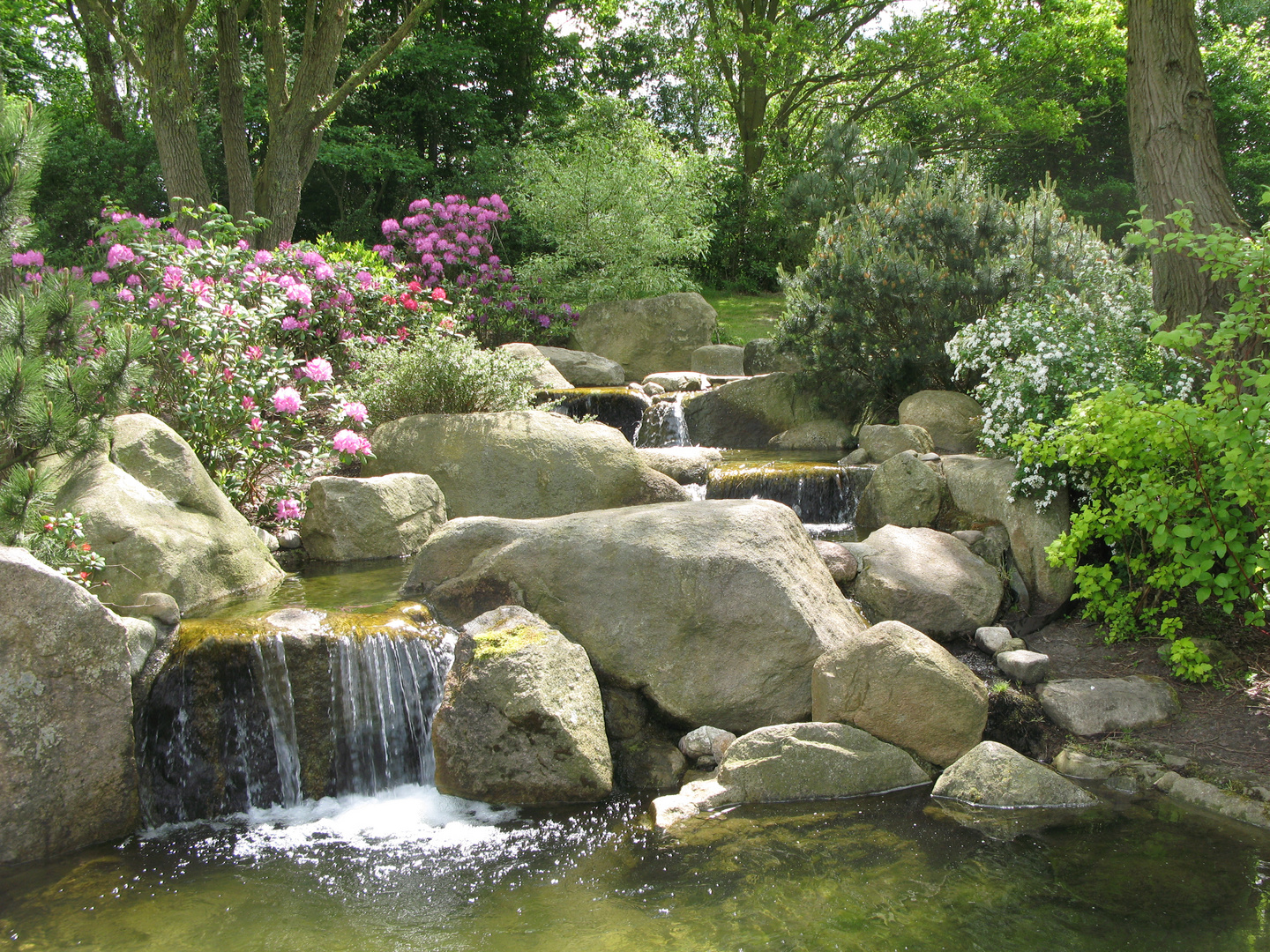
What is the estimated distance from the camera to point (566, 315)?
50.2ft

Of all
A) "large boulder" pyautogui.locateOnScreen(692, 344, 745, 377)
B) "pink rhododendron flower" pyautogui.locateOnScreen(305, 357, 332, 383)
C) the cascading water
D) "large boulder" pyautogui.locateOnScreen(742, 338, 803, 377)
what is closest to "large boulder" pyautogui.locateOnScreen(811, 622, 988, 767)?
the cascading water

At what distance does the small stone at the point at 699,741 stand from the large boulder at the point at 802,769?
0.19 meters

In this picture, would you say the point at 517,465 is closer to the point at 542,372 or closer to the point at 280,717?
the point at 280,717

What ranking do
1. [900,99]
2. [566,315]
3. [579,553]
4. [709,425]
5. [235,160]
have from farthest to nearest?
[900,99] < [566,315] < [235,160] < [709,425] < [579,553]

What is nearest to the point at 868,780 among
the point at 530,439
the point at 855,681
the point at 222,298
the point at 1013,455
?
the point at 855,681

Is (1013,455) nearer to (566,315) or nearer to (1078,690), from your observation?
(1078,690)

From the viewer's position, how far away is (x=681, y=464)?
8742mm

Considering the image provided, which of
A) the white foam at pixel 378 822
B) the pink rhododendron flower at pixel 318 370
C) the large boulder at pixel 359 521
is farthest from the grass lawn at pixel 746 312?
the white foam at pixel 378 822

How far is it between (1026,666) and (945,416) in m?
4.21

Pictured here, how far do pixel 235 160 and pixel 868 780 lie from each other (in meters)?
12.3

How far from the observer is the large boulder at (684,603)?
16.1 feet

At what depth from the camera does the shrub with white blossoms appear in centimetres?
623

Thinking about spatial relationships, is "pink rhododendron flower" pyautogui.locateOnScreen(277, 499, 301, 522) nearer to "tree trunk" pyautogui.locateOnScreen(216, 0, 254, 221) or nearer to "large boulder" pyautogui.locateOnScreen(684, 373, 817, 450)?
"large boulder" pyautogui.locateOnScreen(684, 373, 817, 450)

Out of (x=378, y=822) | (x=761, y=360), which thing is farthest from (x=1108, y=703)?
(x=761, y=360)
